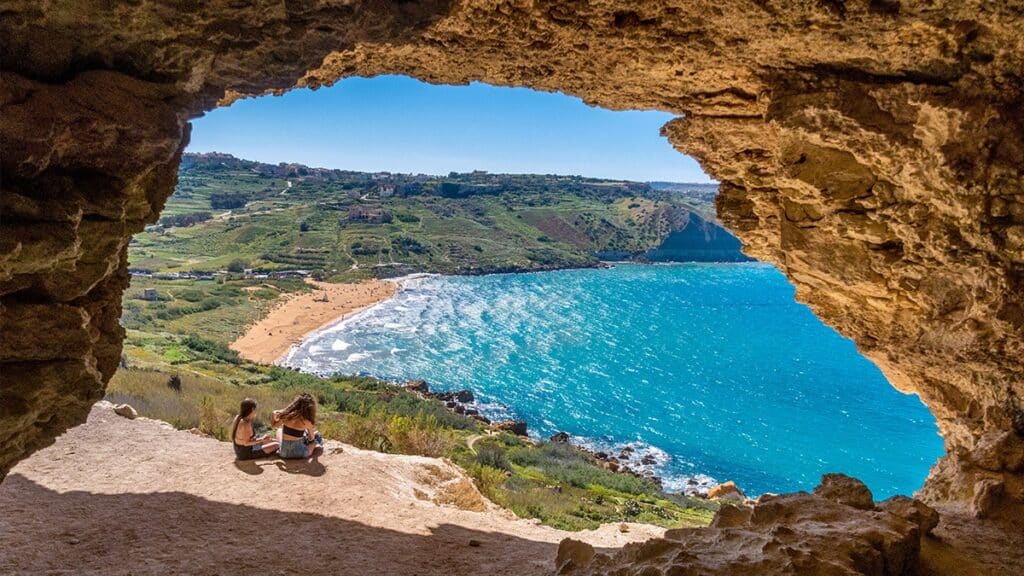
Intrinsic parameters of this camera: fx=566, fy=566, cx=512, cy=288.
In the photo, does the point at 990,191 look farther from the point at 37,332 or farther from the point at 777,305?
the point at 777,305

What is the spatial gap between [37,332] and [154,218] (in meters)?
1.01

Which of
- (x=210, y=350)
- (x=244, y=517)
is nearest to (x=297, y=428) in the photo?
(x=244, y=517)

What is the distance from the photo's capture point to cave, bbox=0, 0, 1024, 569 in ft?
10.2

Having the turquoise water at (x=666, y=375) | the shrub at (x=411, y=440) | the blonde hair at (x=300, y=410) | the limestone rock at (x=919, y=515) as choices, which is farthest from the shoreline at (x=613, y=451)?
the limestone rock at (x=919, y=515)

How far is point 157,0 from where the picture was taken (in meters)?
2.94

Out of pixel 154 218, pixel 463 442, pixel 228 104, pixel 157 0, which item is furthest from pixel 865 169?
pixel 463 442

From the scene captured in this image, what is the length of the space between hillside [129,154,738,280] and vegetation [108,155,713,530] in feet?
1.17

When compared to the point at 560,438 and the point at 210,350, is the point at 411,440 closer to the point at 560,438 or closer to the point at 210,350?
the point at 560,438

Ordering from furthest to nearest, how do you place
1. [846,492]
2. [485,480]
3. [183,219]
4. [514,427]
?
1. [183,219]
2. [514,427]
3. [485,480]
4. [846,492]

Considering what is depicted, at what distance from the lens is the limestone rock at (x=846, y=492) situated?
460cm

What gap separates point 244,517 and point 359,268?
189ft

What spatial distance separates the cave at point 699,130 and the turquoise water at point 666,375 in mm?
16261

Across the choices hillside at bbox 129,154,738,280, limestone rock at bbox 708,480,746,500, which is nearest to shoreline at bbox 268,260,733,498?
limestone rock at bbox 708,480,746,500

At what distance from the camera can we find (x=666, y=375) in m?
37.6
